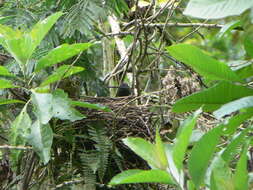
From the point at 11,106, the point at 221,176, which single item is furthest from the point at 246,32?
the point at 11,106

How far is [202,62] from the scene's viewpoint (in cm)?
108

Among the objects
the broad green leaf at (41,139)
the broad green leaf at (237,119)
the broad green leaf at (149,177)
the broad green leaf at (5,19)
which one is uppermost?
the broad green leaf at (5,19)

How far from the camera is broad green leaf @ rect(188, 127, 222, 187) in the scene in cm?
93

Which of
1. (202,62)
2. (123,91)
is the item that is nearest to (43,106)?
(202,62)

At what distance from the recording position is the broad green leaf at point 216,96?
3.50 feet

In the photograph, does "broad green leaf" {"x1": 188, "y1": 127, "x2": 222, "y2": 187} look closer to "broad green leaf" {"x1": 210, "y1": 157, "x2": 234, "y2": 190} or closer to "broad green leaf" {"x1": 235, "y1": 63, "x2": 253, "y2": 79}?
"broad green leaf" {"x1": 210, "y1": 157, "x2": 234, "y2": 190}

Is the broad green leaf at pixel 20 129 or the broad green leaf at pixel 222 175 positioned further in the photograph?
the broad green leaf at pixel 20 129

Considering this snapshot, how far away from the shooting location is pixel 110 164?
1616 mm

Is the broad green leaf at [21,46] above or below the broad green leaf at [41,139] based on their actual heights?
above

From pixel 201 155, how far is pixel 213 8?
0.29m

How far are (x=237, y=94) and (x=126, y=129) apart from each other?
0.61 m

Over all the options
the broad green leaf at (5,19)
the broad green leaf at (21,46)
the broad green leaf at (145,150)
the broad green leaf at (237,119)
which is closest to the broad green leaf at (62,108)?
the broad green leaf at (21,46)

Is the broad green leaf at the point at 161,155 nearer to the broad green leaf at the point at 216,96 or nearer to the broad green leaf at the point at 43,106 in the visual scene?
the broad green leaf at the point at 216,96

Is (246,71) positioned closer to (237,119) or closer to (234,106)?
(237,119)
